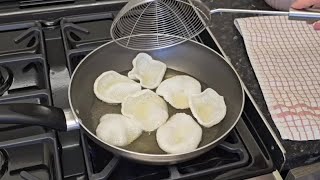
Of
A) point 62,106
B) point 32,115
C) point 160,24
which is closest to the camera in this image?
point 32,115

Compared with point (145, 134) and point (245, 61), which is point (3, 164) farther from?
point (245, 61)

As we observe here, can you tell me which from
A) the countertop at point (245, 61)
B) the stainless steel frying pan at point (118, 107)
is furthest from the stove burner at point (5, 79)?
the countertop at point (245, 61)

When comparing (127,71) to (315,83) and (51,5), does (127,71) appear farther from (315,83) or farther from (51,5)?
(315,83)

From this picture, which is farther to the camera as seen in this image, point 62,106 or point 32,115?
point 62,106

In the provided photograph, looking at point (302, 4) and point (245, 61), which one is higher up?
point (302, 4)

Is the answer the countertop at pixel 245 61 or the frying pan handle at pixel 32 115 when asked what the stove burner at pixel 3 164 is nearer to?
the frying pan handle at pixel 32 115

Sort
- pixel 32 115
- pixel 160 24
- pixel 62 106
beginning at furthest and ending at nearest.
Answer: pixel 160 24, pixel 62 106, pixel 32 115

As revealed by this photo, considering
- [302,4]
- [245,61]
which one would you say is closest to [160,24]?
[245,61]
